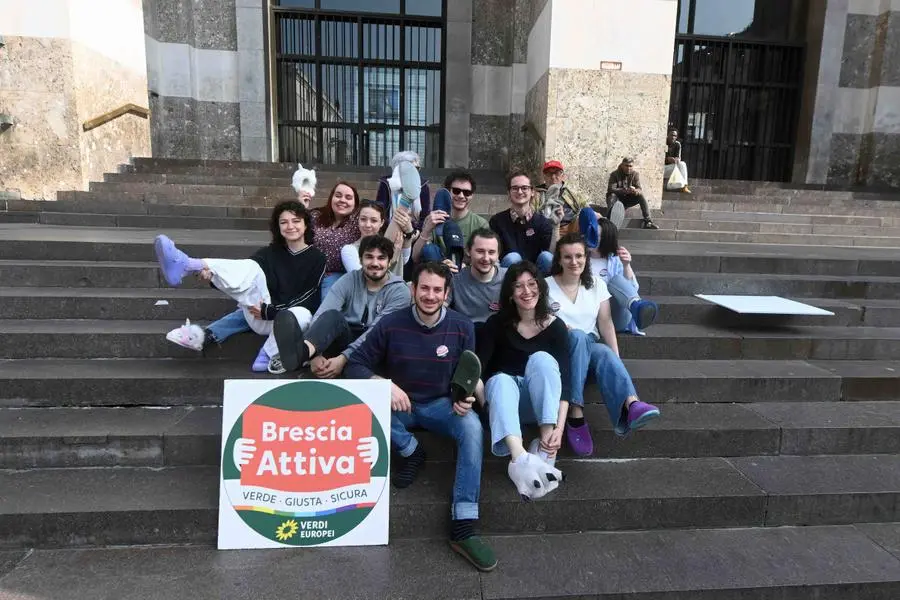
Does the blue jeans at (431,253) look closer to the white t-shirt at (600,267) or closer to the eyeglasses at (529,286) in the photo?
the eyeglasses at (529,286)

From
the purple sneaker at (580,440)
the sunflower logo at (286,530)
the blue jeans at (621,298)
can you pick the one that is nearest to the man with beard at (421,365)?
the sunflower logo at (286,530)

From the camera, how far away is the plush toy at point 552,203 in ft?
14.7

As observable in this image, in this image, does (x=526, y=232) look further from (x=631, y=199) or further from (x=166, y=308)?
(x=631, y=199)

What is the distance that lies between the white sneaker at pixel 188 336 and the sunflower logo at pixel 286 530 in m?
1.43

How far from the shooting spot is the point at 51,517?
94.3 inches

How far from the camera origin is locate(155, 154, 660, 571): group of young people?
260 cm

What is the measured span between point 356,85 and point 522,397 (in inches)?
394

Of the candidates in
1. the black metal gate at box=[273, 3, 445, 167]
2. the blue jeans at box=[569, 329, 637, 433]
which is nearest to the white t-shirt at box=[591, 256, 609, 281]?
the blue jeans at box=[569, 329, 637, 433]

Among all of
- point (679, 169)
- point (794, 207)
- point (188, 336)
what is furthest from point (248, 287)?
point (794, 207)

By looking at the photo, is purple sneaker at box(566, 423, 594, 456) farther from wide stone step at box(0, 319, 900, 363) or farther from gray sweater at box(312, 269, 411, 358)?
gray sweater at box(312, 269, 411, 358)

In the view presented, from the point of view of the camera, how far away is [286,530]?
2.41m

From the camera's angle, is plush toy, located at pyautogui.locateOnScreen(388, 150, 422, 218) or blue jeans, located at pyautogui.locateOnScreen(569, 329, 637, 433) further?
plush toy, located at pyautogui.locateOnScreen(388, 150, 422, 218)

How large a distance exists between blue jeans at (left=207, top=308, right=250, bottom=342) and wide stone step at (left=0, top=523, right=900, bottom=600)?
1363mm

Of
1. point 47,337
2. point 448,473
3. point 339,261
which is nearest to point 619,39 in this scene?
point 339,261
